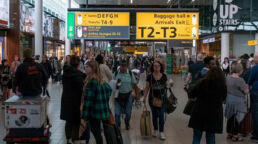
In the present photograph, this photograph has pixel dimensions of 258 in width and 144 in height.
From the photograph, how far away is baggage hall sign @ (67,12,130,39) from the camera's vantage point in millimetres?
13945

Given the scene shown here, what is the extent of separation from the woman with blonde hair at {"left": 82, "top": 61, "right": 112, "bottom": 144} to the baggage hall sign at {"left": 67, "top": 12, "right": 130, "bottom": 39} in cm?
855

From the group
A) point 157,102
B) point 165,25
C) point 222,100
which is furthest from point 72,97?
point 165,25

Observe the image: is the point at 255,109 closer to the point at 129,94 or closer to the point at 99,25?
the point at 129,94

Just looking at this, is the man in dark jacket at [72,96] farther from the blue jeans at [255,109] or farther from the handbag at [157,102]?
the blue jeans at [255,109]

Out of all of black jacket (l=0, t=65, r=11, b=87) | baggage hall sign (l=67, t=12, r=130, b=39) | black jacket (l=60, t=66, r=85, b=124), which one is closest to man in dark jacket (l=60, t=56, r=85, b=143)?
black jacket (l=60, t=66, r=85, b=124)

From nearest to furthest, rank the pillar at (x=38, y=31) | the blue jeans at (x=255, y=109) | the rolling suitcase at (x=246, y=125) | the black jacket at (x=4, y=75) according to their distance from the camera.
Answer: the blue jeans at (x=255, y=109), the rolling suitcase at (x=246, y=125), the black jacket at (x=4, y=75), the pillar at (x=38, y=31)

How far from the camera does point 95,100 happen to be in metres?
5.44

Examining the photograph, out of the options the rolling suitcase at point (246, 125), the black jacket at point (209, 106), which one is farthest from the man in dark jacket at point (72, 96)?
the rolling suitcase at point (246, 125)

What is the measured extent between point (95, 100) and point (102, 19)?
353 inches

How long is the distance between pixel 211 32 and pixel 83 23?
63.1 feet

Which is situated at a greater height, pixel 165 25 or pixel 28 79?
pixel 165 25

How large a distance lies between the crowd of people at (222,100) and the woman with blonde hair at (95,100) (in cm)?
132

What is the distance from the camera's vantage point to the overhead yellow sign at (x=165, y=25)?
14.0 m

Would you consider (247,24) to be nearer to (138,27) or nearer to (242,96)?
(138,27)
